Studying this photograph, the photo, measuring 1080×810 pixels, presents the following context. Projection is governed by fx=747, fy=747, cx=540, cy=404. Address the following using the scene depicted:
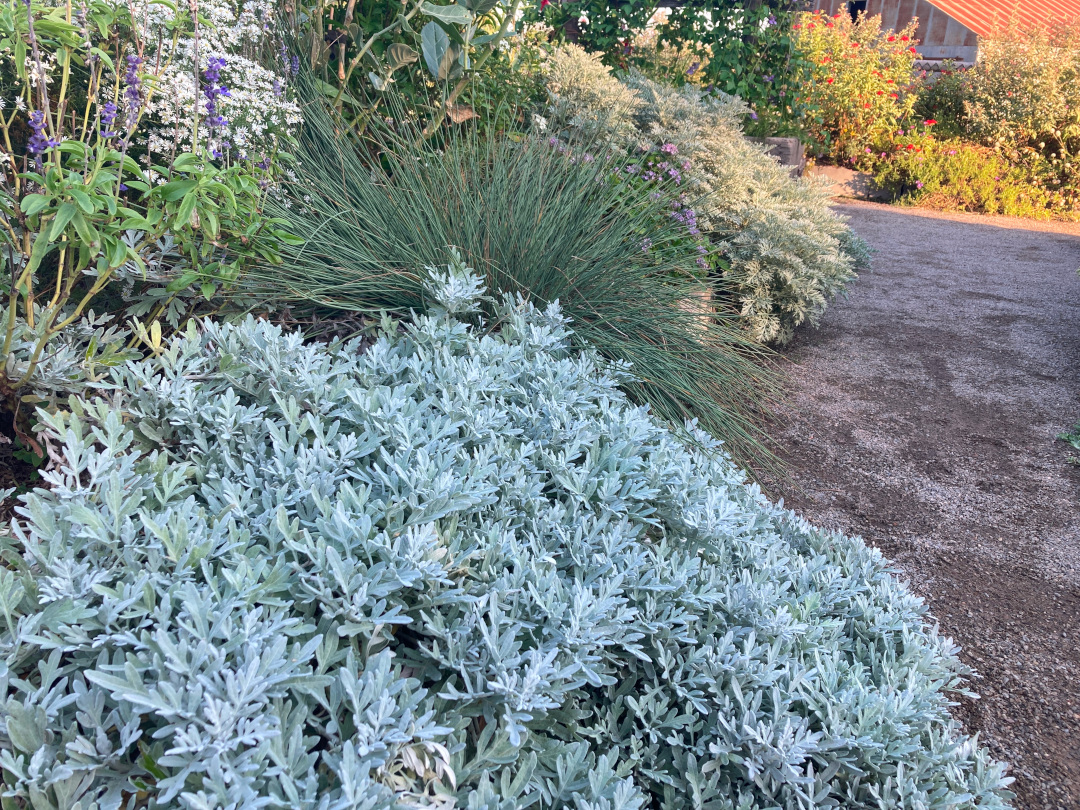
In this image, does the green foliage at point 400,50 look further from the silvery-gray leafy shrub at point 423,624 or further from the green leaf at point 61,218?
the silvery-gray leafy shrub at point 423,624

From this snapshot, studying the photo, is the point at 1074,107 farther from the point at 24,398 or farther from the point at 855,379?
the point at 24,398

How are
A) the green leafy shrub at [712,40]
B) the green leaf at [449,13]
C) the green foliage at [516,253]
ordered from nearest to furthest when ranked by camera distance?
1. the green foliage at [516,253]
2. the green leaf at [449,13]
3. the green leafy shrub at [712,40]

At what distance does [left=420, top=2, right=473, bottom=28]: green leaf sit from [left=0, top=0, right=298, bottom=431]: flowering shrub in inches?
44.2

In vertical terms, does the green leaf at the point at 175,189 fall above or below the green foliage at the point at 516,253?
above

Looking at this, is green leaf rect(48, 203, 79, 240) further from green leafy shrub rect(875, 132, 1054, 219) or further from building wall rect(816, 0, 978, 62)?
building wall rect(816, 0, 978, 62)

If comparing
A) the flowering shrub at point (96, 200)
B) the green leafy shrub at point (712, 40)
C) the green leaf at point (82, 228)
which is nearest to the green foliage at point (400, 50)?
the flowering shrub at point (96, 200)

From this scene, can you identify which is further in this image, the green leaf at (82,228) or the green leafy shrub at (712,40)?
the green leafy shrub at (712,40)

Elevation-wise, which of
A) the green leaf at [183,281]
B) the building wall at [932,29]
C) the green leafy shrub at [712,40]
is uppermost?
the building wall at [932,29]

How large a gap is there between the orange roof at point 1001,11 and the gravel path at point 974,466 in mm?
11290

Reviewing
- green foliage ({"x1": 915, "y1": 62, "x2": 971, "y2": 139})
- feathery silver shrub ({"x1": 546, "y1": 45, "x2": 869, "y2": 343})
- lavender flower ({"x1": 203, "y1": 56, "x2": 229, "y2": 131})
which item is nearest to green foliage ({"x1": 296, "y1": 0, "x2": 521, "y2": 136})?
feathery silver shrub ({"x1": 546, "y1": 45, "x2": 869, "y2": 343})

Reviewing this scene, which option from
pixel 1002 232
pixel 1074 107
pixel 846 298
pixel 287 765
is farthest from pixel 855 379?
pixel 1074 107

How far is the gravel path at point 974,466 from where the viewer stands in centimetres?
219

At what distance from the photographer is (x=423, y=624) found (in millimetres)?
1294

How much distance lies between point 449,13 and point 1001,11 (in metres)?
17.6
